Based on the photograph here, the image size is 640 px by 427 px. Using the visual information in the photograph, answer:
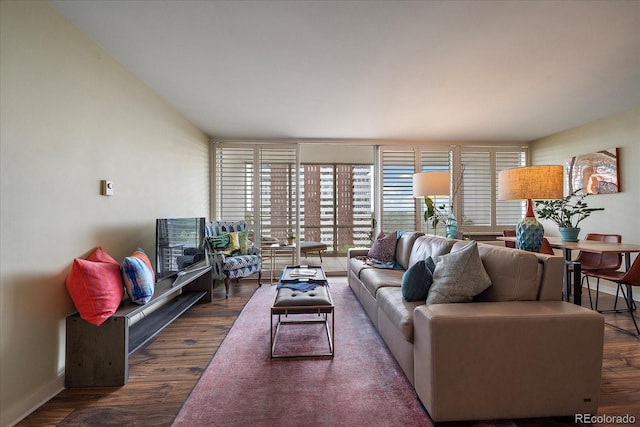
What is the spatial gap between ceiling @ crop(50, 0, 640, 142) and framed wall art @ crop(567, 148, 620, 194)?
55cm

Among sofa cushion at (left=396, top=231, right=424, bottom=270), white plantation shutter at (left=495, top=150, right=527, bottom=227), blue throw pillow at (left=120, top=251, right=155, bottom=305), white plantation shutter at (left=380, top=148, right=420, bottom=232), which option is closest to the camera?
blue throw pillow at (left=120, top=251, right=155, bottom=305)

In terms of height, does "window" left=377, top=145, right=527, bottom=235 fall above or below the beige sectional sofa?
above

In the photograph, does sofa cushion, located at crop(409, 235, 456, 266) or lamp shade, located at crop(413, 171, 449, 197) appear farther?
lamp shade, located at crop(413, 171, 449, 197)

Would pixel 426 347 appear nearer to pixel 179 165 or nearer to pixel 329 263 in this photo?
pixel 179 165

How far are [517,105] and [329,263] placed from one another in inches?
164

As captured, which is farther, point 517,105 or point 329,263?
point 329,263

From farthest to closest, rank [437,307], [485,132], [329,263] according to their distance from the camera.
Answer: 1. [329,263]
2. [485,132]
3. [437,307]

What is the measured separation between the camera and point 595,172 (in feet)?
13.0

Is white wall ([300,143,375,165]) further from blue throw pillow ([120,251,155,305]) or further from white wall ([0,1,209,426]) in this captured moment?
blue throw pillow ([120,251,155,305])

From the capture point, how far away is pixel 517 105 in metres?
3.34

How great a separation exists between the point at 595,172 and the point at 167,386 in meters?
5.61

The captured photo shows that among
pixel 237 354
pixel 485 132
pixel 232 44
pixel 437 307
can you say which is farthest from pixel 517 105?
pixel 237 354

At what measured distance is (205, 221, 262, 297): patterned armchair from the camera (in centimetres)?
372

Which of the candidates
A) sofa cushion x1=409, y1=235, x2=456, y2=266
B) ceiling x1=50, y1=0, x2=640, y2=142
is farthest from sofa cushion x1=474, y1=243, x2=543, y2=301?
ceiling x1=50, y1=0, x2=640, y2=142
